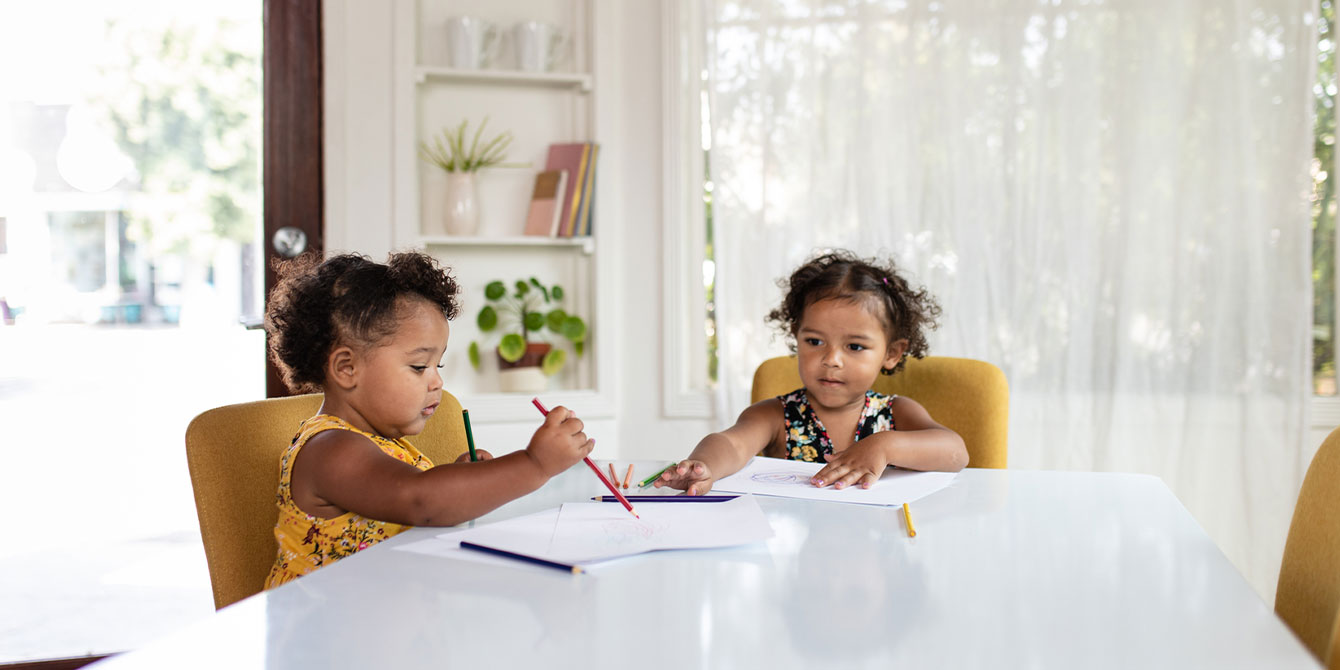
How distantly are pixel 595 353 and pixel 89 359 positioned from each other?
1.37 m

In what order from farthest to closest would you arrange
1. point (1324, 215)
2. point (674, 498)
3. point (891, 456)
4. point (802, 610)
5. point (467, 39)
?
1. point (467, 39)
2. point (1324, 215)
3. point (891, 456)
4. point (674, 498)
5. point (802, 610)

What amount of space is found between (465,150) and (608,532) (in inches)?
86.9

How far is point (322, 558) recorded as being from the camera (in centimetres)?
111

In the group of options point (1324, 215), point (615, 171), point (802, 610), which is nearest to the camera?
point (802, 610)

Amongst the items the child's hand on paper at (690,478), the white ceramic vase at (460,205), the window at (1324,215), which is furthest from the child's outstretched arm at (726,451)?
the window at (1324,215)

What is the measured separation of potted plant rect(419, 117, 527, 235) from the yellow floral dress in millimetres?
1750

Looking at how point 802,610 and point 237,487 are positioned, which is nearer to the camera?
point 802,610

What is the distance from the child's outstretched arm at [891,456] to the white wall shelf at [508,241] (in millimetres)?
1617

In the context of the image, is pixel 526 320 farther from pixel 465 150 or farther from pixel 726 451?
pixel 726 451

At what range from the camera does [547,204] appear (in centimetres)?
291

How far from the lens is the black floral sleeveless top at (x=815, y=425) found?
5.60 feet

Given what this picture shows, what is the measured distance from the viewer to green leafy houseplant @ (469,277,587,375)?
2.90 m

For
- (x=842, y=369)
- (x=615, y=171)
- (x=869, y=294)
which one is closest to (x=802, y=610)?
(x=842, y=369)

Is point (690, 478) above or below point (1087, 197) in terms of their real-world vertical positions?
below
